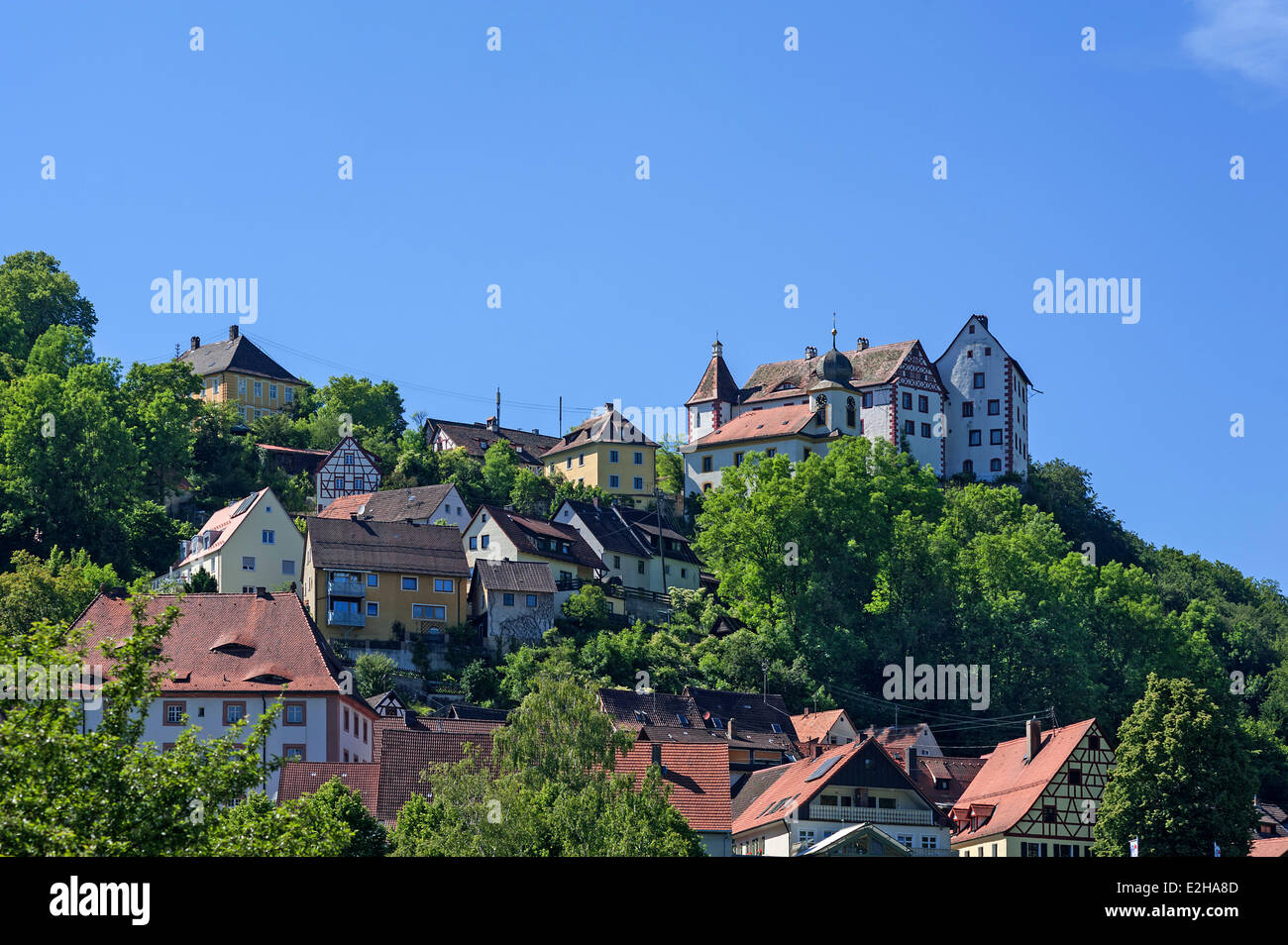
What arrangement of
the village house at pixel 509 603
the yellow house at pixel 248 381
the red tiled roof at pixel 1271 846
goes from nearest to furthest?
the red tiled roof at pixel 1271 846
the village house at pixel 509 603
the yellow house at pixel 248 381

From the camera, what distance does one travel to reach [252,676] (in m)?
74.8

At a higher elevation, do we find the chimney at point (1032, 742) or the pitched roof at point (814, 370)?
the pitched roof at point (814, 370)

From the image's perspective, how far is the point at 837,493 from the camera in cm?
11081

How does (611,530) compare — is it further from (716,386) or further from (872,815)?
(872,815)

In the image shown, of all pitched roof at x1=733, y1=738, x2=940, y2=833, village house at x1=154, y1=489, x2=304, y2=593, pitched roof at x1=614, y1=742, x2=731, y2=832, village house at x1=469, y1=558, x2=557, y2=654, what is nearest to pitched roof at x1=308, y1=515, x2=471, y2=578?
village house at x1=469, y1=558, x2=557, y2=654

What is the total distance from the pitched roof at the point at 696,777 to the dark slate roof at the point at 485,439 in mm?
70113

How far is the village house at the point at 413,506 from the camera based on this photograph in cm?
11344

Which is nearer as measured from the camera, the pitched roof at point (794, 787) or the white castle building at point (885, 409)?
the pitched roof at point (794, 787)

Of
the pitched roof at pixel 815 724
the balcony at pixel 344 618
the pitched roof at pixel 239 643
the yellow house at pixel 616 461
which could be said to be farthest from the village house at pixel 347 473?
the pitched roof at pixel 239 643

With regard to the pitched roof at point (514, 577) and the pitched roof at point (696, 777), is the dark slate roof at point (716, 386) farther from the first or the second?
the pitched roof at point (696, 777)

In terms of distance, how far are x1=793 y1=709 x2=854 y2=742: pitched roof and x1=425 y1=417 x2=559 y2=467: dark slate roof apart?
172ft

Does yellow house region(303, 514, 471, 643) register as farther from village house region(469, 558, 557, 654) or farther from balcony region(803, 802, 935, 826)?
balcony region(803, 802, 935, 826)
